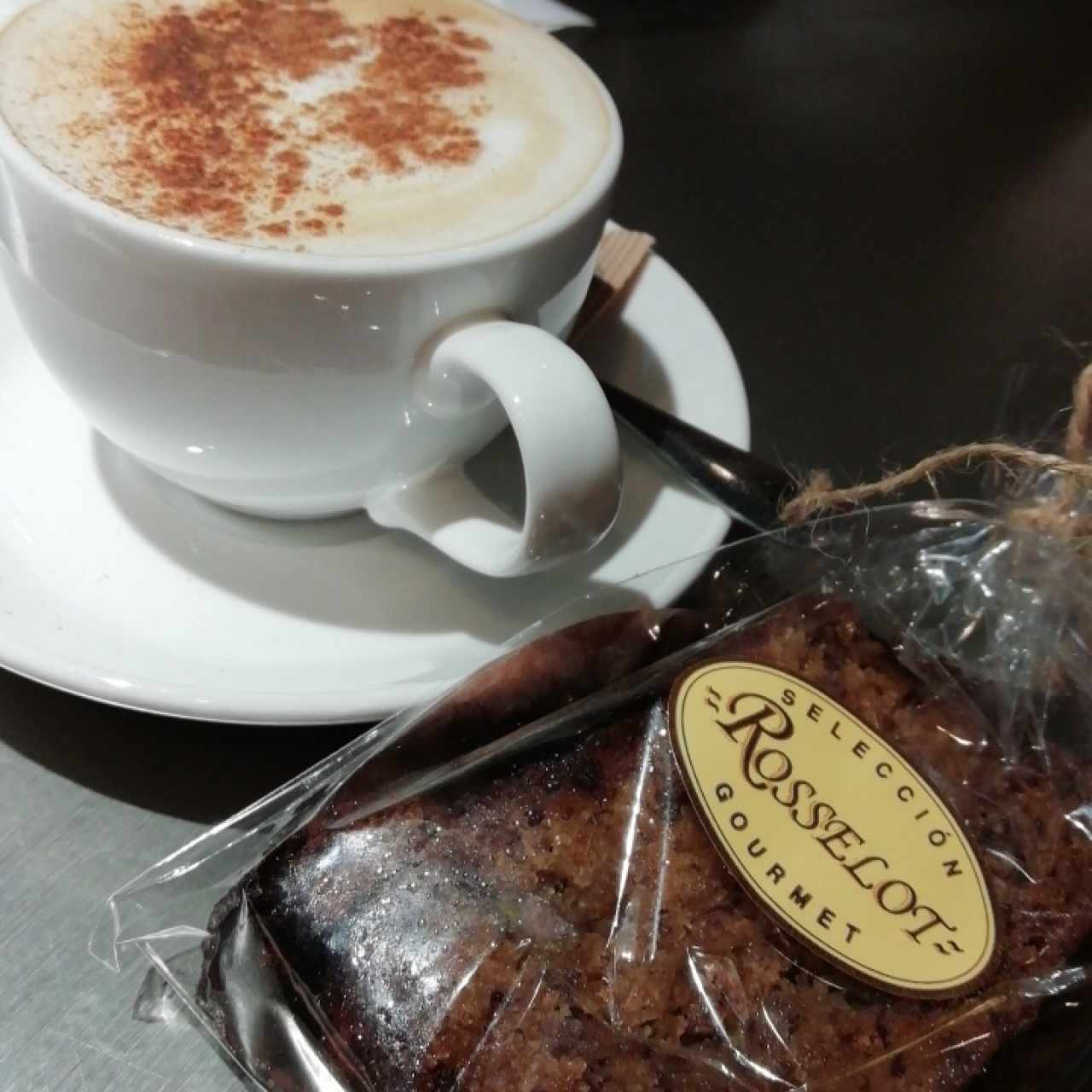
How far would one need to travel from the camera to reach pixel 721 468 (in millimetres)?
749

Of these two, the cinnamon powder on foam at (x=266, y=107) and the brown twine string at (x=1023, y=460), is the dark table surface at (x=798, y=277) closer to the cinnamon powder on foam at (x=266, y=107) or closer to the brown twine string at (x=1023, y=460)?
the brown twine string at (x=1023, y=460)

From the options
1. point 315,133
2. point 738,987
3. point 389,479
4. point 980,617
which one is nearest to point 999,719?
point 980,617

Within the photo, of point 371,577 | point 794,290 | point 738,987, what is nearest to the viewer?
point 738,987

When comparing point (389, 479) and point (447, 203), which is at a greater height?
point (447, 203)

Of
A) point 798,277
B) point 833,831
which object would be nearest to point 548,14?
point 798,277

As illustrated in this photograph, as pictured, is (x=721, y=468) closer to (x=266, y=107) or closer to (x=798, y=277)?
(x=266, y=107)

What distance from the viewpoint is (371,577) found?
27.4 inches

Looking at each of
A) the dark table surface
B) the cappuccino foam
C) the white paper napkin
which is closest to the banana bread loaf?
the dark table surface

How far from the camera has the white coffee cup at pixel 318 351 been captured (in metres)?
0.51

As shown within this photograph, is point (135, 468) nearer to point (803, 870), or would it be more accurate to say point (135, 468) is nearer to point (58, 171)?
point (58, 171)

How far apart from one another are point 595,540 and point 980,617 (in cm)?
22

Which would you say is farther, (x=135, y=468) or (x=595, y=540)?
(x=135, y=468)

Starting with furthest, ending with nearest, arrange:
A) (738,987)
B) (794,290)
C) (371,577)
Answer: (794,290), (371,577), (738,987)

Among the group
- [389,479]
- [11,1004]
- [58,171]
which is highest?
[58,171]
